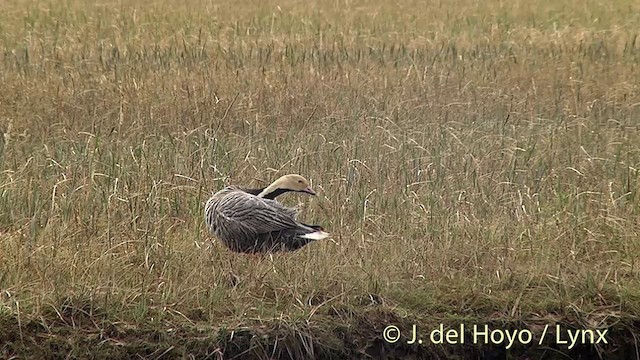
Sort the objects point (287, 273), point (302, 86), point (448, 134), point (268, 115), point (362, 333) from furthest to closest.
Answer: point (302, 86)
point (268, 115)
point (448, 134)
point (287, 273)
point (362, 333)

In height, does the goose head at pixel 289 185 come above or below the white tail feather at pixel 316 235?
above

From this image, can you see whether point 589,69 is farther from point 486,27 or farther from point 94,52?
point 94,52

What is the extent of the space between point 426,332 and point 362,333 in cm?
28

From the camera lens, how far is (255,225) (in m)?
4.30

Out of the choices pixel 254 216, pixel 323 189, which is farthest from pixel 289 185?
pixel 323 189

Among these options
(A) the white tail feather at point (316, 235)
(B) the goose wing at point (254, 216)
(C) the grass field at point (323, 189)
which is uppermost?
(B) the goose wing at point (254, 216)

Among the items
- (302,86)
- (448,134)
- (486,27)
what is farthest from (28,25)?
(448,134)

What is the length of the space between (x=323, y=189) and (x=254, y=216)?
Result: 116 cm

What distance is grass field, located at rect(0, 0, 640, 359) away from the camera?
4.11 metres

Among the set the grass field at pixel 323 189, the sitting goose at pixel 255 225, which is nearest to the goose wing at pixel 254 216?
the sitting goose at pixel 255 225

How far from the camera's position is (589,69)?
8805mm

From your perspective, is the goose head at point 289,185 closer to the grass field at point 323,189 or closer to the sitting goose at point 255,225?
the sitting goose at point 255,225

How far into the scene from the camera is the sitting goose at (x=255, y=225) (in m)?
4.30

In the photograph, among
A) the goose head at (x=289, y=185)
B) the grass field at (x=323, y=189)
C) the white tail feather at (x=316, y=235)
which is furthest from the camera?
the goose head at (x=289, y=185)
